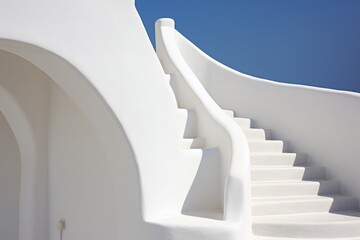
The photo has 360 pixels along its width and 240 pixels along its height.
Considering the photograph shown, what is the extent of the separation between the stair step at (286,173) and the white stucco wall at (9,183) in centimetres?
350

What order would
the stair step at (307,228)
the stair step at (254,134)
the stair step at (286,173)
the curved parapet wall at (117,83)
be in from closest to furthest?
the curved parapet wall at (117,83) < the stair step at (307,228) < the stair step at (286,173) < the stair step at (254,134)

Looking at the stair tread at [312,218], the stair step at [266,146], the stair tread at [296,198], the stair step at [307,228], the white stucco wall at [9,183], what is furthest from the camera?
the stair step at [266,146]

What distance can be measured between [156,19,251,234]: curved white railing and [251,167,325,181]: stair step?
0.88 meters

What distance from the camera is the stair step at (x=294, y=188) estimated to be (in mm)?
5512

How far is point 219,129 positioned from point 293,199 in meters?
1.35

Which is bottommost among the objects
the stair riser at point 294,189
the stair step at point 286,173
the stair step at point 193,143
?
the stair riser at point 294,189

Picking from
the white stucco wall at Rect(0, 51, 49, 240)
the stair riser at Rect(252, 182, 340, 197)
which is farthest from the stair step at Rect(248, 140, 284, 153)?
the white stucco wall at Rect(0, 51, 49, 240)

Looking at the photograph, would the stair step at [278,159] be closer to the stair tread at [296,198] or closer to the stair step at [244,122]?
the stair tread at [296,198]

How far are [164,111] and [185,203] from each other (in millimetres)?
1085

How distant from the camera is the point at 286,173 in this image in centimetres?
603

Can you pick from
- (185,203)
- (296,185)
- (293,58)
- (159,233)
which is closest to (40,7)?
(159,233)

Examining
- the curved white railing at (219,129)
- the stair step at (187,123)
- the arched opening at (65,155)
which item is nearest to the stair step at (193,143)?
the curved white railing at (219,129)

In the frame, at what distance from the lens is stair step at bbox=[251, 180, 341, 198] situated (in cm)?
551

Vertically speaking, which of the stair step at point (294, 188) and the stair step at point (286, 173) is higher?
the stair step at point (286, 173)
